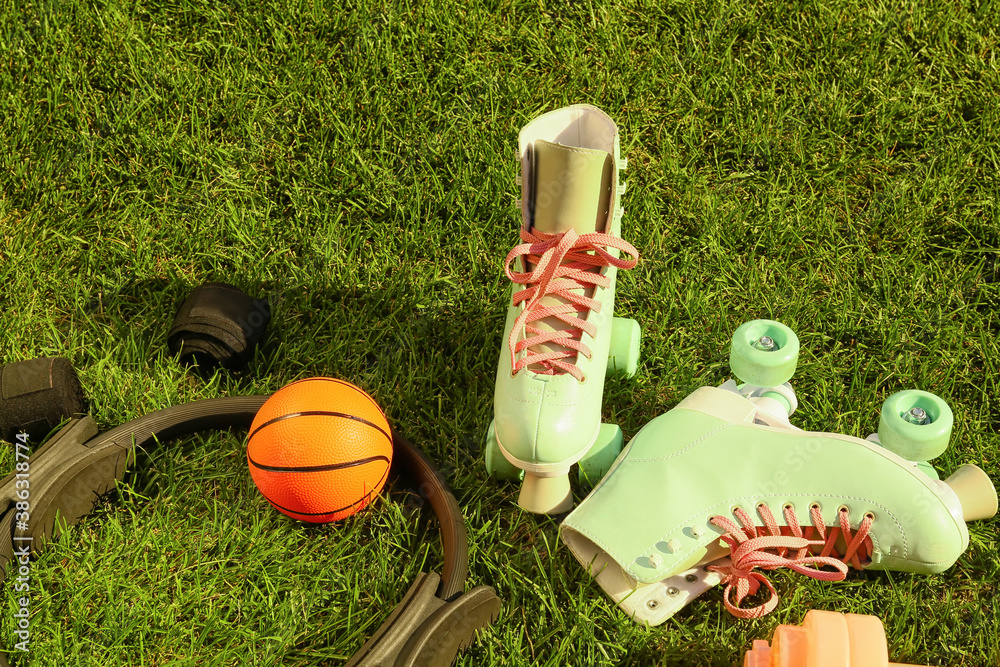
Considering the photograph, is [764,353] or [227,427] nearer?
[764,353]

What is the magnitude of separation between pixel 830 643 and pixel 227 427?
2064 millimetres

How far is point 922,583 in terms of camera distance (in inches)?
110

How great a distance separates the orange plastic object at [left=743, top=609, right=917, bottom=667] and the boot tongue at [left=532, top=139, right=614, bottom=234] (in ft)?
4.54

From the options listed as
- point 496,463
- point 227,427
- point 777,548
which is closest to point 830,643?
point 777,548

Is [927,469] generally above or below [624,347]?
below

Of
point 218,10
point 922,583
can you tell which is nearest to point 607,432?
point 922,583

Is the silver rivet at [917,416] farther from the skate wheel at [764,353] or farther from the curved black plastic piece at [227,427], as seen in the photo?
the curved black plastic piece at [227,427]

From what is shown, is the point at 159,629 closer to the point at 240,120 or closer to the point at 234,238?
the point at 234,238

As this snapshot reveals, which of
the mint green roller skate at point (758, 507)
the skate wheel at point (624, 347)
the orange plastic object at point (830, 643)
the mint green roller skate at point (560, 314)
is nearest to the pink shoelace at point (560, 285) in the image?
the mint green roller skate at point (560, 314)

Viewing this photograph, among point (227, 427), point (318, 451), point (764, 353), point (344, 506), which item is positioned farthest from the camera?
point (227, 427)

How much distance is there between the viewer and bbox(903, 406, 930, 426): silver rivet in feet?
9.15

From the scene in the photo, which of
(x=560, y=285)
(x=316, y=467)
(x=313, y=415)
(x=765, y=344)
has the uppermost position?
(x=560, y=285)

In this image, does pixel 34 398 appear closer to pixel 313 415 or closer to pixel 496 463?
pixel 313 415

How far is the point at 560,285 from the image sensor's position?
295cm
